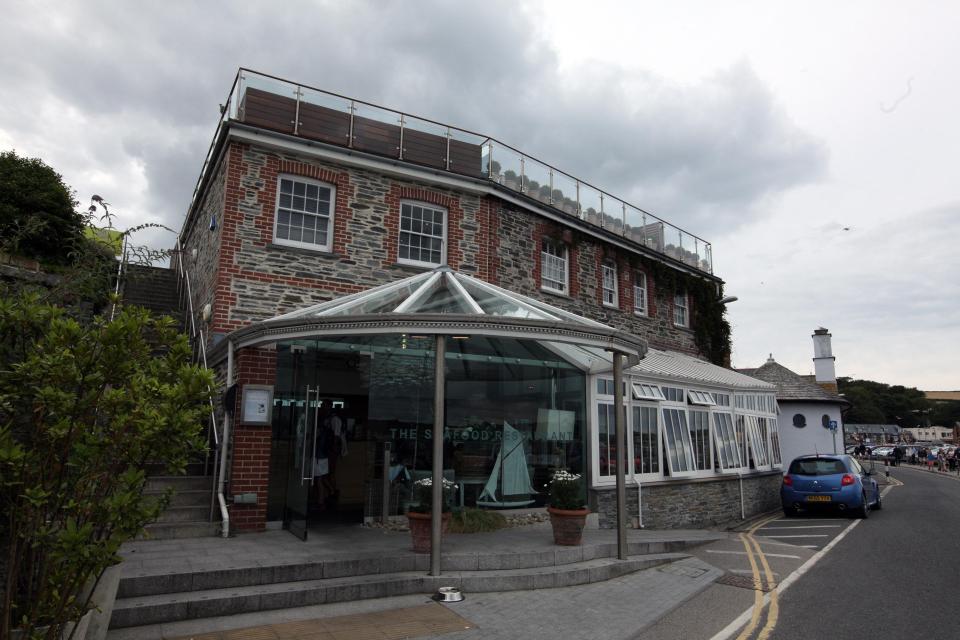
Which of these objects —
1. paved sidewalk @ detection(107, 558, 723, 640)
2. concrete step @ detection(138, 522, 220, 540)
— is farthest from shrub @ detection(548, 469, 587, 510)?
concrete step @ detection(138, 522, 220, 540)

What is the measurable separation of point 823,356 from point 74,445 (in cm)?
3209

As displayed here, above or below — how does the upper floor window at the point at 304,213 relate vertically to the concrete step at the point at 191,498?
above

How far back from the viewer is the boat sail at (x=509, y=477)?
9.99m

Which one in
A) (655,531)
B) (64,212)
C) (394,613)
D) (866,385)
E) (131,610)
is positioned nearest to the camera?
(131,610)

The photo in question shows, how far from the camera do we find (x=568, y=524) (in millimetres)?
8086

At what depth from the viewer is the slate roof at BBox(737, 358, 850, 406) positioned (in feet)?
69.1

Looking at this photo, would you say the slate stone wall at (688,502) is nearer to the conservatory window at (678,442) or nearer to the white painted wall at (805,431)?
the conservatory window at (678,442)

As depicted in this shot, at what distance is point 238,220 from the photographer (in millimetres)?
9781

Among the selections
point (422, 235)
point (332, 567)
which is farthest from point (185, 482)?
Answer: point (422, 235)

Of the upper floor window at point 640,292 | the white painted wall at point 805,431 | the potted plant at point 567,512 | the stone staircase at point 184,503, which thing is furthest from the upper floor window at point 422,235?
the white painted wall at point 805,431

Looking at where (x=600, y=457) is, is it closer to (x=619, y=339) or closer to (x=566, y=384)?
(x=566, y=384)

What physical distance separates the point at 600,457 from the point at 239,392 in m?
6.34

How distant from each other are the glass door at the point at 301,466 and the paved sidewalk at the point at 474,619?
222 cm

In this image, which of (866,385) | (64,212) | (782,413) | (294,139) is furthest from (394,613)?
(866,385)
